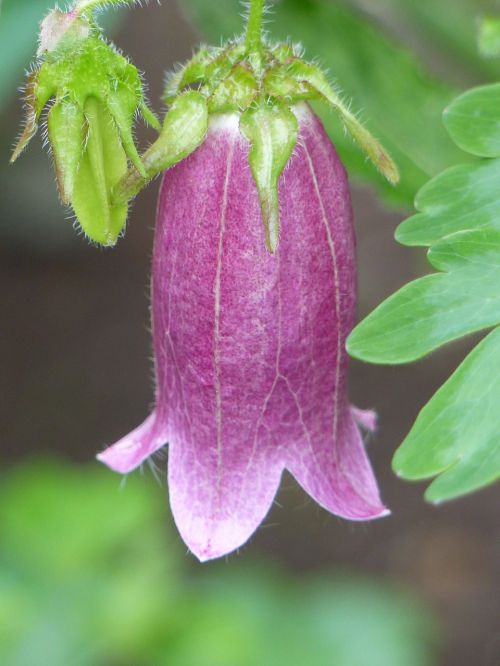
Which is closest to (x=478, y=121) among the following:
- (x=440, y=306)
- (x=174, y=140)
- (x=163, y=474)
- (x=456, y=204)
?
(x=456, y=204)

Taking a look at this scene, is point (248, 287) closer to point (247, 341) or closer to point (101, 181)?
point (247, 341)

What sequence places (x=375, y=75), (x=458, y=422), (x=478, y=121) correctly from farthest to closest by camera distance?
(x=375, y=75) → (x=478, y=121) → (x=458, y=422)

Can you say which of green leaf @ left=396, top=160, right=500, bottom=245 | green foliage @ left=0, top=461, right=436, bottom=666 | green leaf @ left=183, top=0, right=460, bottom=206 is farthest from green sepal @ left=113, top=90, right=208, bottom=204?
green foliage @ left=0, top=461, right=436, bottom=666

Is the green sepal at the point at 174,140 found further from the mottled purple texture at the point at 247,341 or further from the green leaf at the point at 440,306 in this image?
the green leaf at the point at 440,306

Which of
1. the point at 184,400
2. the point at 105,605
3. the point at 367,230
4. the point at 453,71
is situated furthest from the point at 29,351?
the point at 184,400

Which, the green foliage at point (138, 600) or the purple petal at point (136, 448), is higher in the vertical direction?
the purple petal at point (136, 448)

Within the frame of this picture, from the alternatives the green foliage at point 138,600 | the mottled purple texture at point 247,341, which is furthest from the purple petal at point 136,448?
the green foliage at point 138,600
